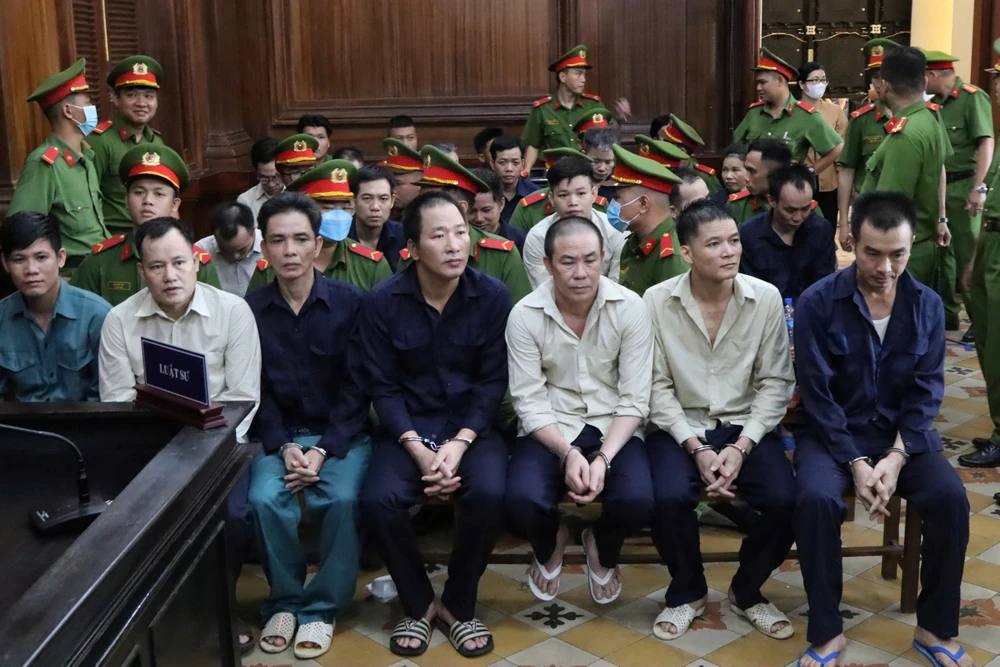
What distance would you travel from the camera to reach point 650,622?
3023mm

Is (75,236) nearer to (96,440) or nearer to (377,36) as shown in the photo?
(96,440)

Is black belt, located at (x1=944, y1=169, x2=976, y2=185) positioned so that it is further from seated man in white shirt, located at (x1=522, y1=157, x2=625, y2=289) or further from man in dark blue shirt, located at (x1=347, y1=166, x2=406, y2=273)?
man in dark blue shirt, located at (x1=347, y1=166, x2=406, y2=273)

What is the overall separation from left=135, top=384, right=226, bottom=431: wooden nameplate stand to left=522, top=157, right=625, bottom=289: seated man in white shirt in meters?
1.97

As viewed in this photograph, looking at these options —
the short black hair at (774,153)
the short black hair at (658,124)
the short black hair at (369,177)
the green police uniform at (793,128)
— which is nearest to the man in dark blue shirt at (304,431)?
the short black hair at (369,177)

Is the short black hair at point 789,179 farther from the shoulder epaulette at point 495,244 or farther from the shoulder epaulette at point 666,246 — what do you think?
the shoulder epaulette at point 495,244

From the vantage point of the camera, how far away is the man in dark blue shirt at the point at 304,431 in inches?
116

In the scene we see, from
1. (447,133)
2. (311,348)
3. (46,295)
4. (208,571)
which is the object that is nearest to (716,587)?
(311,348)

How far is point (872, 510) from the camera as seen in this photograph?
2.76 metres

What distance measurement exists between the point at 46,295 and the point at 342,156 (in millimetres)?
2344

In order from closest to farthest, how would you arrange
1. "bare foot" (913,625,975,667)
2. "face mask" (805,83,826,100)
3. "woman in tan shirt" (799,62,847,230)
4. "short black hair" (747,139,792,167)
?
"bare foot" (913,625,975,667), "short black hair" (747,139,792,167), "woman in tan shirt" (799,62,847,230), "face mask" (805,83,826,100)

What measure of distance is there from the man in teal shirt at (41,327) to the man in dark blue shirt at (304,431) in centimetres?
50

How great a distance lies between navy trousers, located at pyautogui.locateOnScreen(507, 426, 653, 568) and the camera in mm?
2902

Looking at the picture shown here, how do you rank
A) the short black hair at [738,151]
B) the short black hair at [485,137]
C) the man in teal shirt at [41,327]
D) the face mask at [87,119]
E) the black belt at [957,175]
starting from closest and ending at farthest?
the man in teal shirt at [41,327]
the face mask at [87,119]
the short black hair at [738,151]
the black belt at [957,175]
the short black hair at [485,137]

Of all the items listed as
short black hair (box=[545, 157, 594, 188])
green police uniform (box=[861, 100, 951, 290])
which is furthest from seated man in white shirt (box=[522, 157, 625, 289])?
green police uniform (box=[861, 100, 951, 290])
